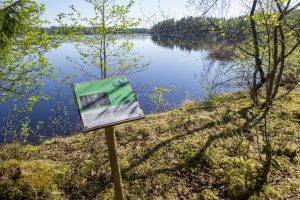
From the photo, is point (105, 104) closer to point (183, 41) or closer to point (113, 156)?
point (113, 156)

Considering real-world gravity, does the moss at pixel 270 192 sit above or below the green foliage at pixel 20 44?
below

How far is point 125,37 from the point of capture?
715 centimetres

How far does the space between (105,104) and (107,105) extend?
3 cm

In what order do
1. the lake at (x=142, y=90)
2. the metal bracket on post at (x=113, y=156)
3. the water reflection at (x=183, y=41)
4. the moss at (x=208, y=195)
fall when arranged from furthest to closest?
Answer: the lake at (x=142, y=90) → the water reflection at (x=183, y=41) → the moss at (x=208, y=195) → the metal bracket on post at (x=113, y=156)

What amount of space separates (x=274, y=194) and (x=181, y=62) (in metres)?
30.2

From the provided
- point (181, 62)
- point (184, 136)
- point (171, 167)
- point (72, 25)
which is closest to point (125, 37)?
point (72, 25)

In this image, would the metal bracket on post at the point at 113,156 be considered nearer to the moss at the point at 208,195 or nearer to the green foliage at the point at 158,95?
the moss at the point at 208,195

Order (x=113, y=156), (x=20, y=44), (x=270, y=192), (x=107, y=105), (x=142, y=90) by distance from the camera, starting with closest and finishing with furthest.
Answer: (x=107, y=105) < (x=113, y=156) < (x=270, y=192) < (x=20, y=44) < (x=142, y=90)

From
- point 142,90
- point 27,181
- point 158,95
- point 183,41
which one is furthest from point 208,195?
point 158,95

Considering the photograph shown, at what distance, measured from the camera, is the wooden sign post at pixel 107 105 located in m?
2.96

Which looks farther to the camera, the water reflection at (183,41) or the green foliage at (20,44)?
the water reflection at (183,41)

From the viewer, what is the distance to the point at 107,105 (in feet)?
10.2

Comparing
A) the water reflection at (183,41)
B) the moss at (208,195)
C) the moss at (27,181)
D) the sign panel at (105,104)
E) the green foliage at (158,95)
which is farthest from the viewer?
the water reflection at (183,41)

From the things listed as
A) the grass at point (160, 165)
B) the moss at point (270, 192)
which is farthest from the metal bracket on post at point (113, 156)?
the moss at point (270, 192)
